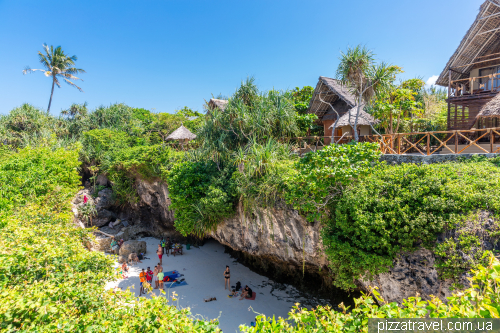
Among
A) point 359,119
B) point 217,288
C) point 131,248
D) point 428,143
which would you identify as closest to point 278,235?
point 217,288

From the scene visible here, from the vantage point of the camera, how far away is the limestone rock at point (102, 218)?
19.4 m

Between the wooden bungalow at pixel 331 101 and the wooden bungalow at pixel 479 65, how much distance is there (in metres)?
5.19

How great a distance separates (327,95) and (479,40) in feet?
26.8

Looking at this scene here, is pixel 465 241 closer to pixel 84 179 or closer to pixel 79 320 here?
pixel 79 320

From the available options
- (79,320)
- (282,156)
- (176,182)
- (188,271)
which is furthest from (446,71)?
(79,320)

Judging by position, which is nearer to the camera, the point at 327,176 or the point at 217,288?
the point at 327,176

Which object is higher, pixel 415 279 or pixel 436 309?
pixel 436 309

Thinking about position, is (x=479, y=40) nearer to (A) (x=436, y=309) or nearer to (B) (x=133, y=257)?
(A) (x=436, y=309)

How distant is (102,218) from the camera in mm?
19781

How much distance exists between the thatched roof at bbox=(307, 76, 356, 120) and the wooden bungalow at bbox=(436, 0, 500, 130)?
5263mm

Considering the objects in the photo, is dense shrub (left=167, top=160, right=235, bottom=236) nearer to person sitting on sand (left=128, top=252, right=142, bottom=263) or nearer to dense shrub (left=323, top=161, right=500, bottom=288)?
person sitting on sand (left=128, top=252, right=142, bottom=263)

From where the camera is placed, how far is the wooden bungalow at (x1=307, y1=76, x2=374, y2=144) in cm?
1398

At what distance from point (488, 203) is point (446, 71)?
12545 millimetres

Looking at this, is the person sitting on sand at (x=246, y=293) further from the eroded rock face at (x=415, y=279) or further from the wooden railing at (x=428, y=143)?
the wooden railing at (x=428, y=143)
